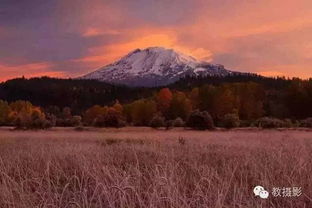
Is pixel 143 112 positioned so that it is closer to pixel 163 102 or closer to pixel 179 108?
pixel 163 102

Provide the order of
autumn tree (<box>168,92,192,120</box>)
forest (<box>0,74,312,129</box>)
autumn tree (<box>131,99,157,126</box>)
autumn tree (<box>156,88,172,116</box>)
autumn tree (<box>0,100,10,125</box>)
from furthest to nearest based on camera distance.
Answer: autumn tree (<box>0,100,10,125</box>) < autumn tree (<box>156,88,172,116</box>) < autumn tree (<box>131,99,157,126</box>) < autumn tree (<box>168,92,192,120</box>) < forest (<box>0,74,312,129</box>)

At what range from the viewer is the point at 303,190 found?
5.71m

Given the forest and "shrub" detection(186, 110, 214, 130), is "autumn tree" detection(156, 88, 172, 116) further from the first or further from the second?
"shrub" detection(186, 110, 214, 130)

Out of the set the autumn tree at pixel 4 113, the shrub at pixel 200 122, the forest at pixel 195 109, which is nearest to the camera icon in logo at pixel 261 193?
the shrub at pixel 200 122

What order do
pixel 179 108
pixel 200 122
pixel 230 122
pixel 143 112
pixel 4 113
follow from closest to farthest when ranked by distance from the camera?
1. pixel 200 122
2. pixel 230 122
3. pixel 179 108
4. pixel 143 112
5. pixel 4 113

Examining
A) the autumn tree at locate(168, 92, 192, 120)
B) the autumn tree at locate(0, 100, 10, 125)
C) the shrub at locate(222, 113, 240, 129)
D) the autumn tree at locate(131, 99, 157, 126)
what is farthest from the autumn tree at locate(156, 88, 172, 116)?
the shrub at locate(222, 113, 240, 129)

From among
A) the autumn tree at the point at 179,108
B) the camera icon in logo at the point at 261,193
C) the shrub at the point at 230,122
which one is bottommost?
the shrub at the point at 230,122

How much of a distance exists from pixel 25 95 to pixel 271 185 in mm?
176911

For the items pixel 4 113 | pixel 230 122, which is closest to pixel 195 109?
pixel 230 122

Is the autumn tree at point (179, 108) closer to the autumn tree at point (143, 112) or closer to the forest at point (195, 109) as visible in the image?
the forest at point (195, 109)

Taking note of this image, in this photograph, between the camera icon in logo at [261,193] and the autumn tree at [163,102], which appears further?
the autumn tree at [163,102]

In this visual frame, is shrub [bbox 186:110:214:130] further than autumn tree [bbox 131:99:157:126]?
No

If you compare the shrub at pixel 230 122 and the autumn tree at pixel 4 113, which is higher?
the autumn tree at pixel 4 113

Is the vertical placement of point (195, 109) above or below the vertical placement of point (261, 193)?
above
